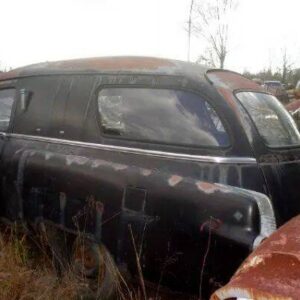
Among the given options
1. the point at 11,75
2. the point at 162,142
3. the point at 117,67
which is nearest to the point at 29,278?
the point at 162,142

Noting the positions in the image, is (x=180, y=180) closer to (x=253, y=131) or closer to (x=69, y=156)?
(x=253, y=131)

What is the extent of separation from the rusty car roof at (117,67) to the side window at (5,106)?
0.15 m

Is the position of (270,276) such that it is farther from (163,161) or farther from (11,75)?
(11,75)

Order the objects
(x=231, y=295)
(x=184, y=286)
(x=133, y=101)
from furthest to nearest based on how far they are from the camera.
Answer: (x=133, y=101) → (x=184, y=286) → (x=231, y=295)

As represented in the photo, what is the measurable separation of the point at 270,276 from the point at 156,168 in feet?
4.94

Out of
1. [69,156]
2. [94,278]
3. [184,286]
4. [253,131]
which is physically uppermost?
[253,131]

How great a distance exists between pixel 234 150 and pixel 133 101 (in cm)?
83

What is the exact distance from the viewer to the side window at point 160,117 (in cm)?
289

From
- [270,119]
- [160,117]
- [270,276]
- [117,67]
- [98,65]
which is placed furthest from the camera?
[98,65]

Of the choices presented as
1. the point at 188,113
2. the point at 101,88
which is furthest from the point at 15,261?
the point at 188,113

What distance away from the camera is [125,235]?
2.84 m

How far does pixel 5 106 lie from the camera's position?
427 centimetres

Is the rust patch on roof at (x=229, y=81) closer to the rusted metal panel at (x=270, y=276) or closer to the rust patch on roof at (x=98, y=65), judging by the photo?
the rust patch on roof at (x=98, y=65)

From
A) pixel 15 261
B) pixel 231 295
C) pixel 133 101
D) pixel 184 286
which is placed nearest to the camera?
pixel 231 295
